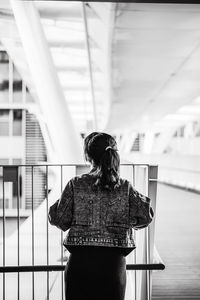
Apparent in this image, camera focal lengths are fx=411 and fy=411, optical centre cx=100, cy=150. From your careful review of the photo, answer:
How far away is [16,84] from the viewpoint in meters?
29.4

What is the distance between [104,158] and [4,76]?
28264 mm

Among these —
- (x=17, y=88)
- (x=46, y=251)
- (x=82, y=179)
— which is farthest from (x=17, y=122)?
(x=82, y=179)

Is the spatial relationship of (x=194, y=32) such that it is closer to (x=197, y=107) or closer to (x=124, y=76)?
(x=124, y=76)

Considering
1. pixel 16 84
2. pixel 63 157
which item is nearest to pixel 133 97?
pixel 63 157

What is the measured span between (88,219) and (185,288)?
9.99ft

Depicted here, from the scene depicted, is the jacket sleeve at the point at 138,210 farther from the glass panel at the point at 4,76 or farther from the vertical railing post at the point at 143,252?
the glass panel at the point at 4,76

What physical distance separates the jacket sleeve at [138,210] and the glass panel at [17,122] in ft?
89.1

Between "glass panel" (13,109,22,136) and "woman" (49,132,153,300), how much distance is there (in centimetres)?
→ 2714

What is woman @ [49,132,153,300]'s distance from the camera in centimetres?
220

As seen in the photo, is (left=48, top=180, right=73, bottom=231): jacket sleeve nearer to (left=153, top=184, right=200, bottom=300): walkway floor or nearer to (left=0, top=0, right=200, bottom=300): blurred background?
(left=0, top=0, right=200, bottom=300): blurred background

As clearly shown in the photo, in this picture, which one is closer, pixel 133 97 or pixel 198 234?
pixel 198 234

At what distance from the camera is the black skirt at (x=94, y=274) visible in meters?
2.19

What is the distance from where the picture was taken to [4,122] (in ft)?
92.9

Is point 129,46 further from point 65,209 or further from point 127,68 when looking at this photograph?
point 65,209
